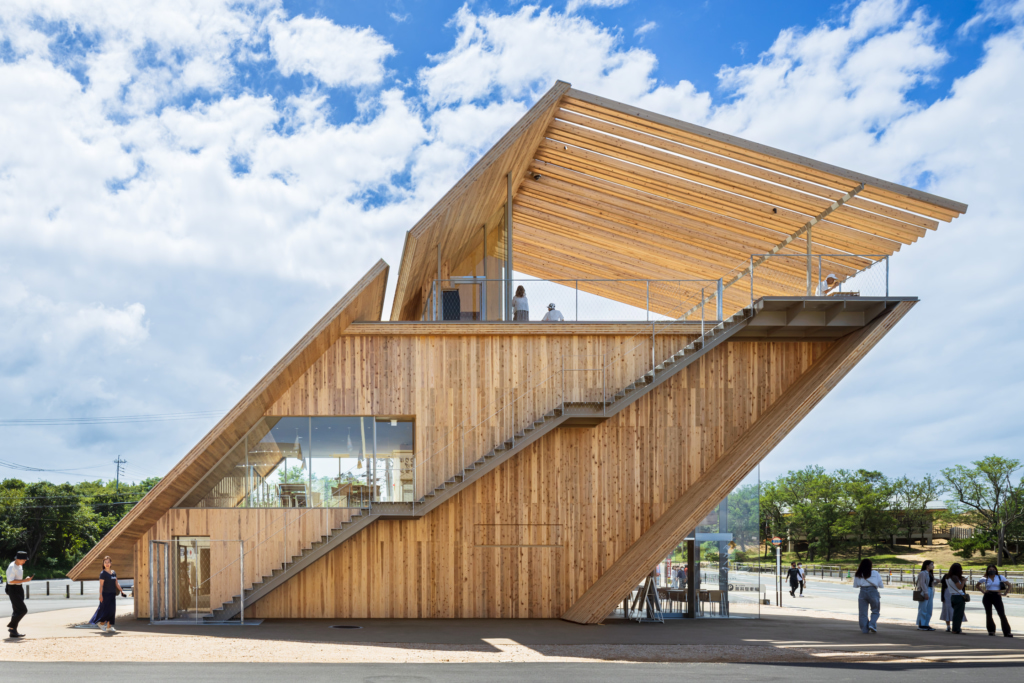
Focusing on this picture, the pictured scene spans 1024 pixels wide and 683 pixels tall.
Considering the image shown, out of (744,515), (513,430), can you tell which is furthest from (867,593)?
(513,430)

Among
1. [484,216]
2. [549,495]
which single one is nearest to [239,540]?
[549,495]

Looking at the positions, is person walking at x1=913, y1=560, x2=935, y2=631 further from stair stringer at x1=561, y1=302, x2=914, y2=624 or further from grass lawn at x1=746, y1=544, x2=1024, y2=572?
grass lawn at x1=746, y1=544, x2=1024, y2=572

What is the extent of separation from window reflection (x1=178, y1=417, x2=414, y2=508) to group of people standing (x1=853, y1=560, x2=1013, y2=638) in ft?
30.6

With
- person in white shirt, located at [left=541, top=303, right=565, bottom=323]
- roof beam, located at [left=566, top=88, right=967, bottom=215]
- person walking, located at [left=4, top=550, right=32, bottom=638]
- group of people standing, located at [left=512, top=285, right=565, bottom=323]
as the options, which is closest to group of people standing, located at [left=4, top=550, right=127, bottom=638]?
person walking, located at [left=4, top=550, right=32, bottom=638]

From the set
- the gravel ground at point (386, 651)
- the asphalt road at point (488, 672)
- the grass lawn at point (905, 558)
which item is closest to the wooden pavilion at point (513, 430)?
the gravel ground at point (386, 651)

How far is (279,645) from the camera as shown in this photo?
13.6 meters

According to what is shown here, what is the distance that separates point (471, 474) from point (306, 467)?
3822 mm

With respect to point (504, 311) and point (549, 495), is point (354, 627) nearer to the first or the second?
point (549, 495)

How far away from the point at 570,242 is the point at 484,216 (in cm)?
405

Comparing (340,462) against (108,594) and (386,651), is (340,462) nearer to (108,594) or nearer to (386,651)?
(108,594)

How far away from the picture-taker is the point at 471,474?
18.0 metres

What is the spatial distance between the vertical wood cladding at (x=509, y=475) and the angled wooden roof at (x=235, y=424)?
2.17 feet

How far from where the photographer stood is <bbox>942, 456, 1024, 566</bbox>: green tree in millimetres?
64812

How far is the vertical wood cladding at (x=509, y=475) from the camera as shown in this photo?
1900cm
